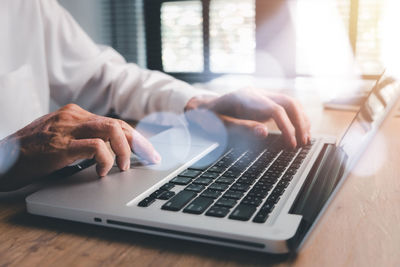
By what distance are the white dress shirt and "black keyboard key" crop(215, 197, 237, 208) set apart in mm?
633

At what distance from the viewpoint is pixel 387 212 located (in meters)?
0.50

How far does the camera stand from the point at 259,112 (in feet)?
2.89

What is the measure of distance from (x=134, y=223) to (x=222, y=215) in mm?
95

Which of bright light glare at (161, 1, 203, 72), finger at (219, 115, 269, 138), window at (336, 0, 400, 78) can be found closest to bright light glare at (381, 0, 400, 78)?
window at (336, 0, 400, 78)

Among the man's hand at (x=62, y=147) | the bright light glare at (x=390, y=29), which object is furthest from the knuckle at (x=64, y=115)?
the bright light glare at (x=390, y=29)

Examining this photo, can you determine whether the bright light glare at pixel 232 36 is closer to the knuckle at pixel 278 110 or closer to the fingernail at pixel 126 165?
the knuckle at pixel 278 110

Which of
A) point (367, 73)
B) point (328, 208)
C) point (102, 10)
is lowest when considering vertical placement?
point (367, 73)

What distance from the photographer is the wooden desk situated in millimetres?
381

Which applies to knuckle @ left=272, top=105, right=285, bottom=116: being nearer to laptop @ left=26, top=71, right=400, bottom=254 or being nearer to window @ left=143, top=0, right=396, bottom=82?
laptop @ left=26, top=71, right=400, bottom=254

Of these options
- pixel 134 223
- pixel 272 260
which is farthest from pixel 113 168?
pixel 272 260

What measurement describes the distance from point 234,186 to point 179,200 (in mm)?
86

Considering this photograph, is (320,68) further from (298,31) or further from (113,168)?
(113,168)

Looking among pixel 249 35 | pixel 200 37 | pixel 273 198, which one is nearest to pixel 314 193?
pixel 273 198

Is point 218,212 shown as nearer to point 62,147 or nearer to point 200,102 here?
point 62,147
